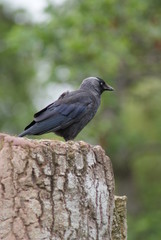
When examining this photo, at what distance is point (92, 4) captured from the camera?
16625 mm

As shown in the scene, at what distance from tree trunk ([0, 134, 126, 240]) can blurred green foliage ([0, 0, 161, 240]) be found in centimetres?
984

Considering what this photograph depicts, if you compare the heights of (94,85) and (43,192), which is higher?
(94,85)

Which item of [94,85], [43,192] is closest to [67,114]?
[94,85]

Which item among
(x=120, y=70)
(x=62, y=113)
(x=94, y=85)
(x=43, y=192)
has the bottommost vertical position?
(x=43, y=192)

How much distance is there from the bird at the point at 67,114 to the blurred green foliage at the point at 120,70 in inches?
231

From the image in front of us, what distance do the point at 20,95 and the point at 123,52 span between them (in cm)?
903

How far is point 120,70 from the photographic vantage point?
779 inches

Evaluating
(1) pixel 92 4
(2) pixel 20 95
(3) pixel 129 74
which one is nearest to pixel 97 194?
(1) pixel 92 4

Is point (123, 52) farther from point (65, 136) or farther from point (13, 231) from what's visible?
point (13, 231)

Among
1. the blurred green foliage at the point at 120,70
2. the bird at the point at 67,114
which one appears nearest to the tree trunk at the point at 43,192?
the bird at the point at 67,114

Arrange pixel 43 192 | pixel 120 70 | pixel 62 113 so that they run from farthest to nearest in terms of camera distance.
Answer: pixel 120 70 → pixel 62 113 → pixel 43 192

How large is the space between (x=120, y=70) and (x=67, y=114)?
10.2m

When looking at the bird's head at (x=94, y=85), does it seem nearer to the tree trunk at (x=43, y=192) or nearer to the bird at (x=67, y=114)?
the bird at (x=67, y=114)

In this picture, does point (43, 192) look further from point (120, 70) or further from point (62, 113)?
point (120, 70)
